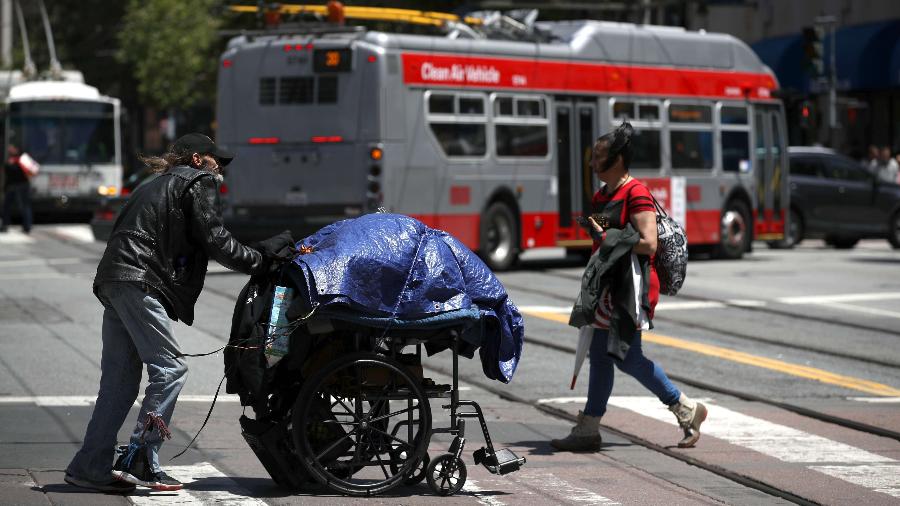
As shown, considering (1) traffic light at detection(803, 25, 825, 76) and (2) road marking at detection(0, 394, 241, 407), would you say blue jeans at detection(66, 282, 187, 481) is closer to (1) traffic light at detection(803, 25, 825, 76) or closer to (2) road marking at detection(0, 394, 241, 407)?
(2) road marking at detection(0, 394, 241, 407)

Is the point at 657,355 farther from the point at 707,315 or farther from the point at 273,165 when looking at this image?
the point at 273,165

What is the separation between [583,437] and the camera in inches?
A: 336

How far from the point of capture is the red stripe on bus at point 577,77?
20219mm

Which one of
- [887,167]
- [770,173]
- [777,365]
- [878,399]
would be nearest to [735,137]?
[770,173]

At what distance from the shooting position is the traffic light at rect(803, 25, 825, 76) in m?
31.2

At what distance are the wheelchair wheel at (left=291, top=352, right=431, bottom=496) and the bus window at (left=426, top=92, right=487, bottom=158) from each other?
43.4 ft

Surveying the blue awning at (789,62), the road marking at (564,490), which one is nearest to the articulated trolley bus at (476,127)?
the road marking at (564,490)

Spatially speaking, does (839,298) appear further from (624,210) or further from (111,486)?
(111,486)

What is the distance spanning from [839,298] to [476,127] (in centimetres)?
545

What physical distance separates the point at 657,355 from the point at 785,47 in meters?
27.2

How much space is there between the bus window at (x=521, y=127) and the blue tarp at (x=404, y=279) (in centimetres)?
1381

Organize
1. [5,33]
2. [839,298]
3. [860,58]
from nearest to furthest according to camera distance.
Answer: [839,298], [860,58], [5,33]

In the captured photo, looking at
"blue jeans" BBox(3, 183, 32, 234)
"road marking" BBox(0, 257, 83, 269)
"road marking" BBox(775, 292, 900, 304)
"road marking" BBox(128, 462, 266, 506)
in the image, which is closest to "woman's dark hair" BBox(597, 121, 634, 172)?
"road marking" BBox(128, 462, 266, 506)

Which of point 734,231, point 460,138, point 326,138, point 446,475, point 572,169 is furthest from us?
point 734,231
